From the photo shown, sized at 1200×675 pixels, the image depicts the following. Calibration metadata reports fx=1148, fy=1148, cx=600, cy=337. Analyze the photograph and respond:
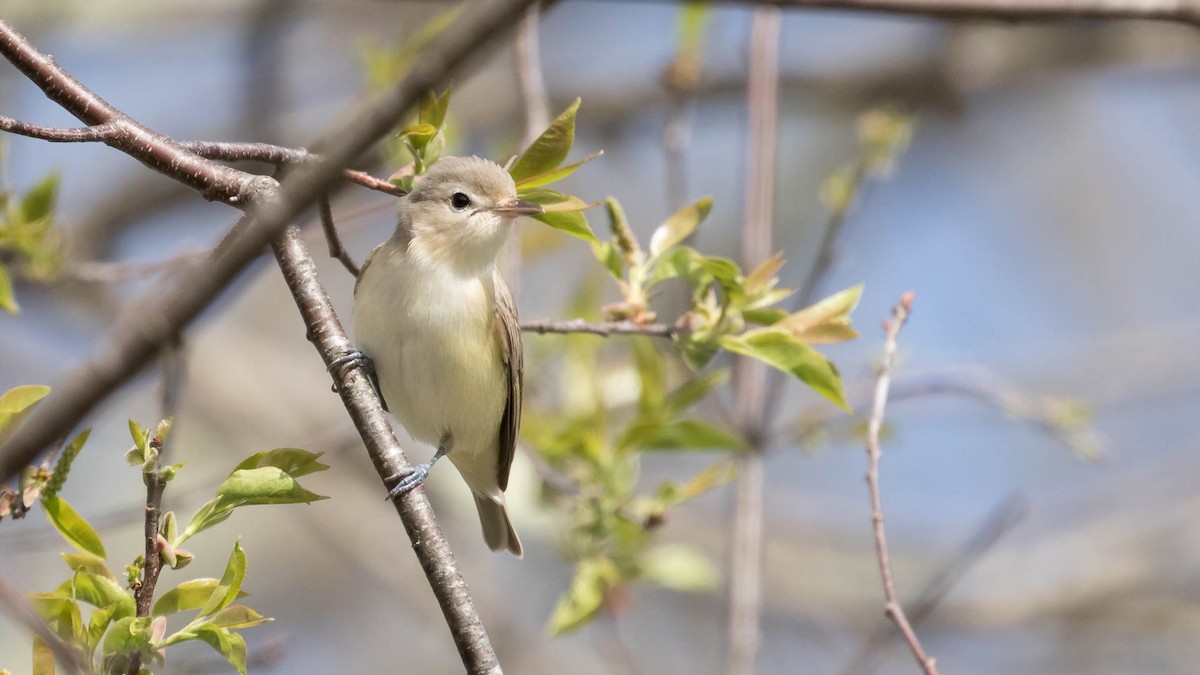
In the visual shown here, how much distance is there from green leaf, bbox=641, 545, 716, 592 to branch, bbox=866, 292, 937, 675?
3.42ft

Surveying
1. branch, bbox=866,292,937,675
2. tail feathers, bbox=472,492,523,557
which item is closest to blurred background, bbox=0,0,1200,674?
tail feathers, bbox=472,492,523,557

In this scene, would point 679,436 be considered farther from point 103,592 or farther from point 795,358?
point 103,592

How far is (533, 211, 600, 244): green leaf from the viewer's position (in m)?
2.42

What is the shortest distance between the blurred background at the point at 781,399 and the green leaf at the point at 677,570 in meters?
1.54

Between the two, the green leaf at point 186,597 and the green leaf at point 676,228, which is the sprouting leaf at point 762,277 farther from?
the green leaf at point 186,597

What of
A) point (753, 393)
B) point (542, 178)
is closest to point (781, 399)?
point (753, 393)

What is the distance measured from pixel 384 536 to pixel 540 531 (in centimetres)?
Result: 229

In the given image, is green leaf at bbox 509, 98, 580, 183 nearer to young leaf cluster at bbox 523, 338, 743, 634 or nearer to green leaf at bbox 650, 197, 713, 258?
green leaf at bbox 650, 197, 713, 258

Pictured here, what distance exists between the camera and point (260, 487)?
1904 millimetres

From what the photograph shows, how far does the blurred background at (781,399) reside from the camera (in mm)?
6543

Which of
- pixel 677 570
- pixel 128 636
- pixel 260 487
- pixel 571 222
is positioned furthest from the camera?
pixel 677 570

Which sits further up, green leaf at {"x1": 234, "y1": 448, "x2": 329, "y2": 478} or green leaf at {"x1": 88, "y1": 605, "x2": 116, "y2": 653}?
green leaf at {"x1": 234, "y1": 448, "x2": 329, "y2": 478}

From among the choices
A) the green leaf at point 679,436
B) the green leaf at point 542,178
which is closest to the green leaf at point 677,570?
the green leaf at point 679,436

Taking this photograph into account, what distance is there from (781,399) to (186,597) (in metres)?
3.67
